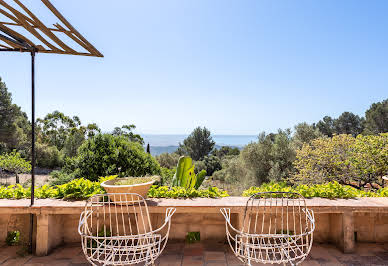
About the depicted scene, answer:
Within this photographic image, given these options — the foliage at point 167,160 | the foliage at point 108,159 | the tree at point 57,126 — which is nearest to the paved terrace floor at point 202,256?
the foliage at point 108,159

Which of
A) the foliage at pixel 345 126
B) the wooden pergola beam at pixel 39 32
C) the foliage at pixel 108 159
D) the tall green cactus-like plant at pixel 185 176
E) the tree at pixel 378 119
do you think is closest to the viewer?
the wooden pergola beam at pixel 39 32

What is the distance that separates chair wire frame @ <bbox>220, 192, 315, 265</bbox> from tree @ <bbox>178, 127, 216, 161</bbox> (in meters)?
26.7

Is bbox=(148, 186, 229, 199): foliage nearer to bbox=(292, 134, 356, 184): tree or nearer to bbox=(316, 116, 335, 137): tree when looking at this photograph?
bbox=(292, 134, 356, 184): tree

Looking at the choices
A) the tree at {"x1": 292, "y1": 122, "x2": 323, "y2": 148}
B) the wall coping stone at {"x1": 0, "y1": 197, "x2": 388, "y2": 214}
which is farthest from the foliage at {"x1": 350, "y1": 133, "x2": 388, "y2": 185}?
the tree at {"x1": 292, "y1": 122, "x2": 323, "y2": 148}

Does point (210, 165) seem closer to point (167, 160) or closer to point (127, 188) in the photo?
point (167, 160)

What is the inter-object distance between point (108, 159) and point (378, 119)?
83.2 feet

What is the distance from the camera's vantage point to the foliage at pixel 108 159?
17.8 feet

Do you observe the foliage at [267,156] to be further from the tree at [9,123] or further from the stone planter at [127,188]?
the tree at [9,123]

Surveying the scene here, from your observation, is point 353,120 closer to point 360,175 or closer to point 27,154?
point 360,175

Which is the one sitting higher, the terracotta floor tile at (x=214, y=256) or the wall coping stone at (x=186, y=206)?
the wall coping stone at (x=186, y=206)

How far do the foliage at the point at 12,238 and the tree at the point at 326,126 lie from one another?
29669 millimetres

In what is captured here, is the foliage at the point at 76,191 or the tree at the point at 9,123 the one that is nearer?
the foliage at the point at 76,191

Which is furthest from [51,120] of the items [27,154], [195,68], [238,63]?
[238,63]

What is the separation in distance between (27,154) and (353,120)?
3175 centimetres
